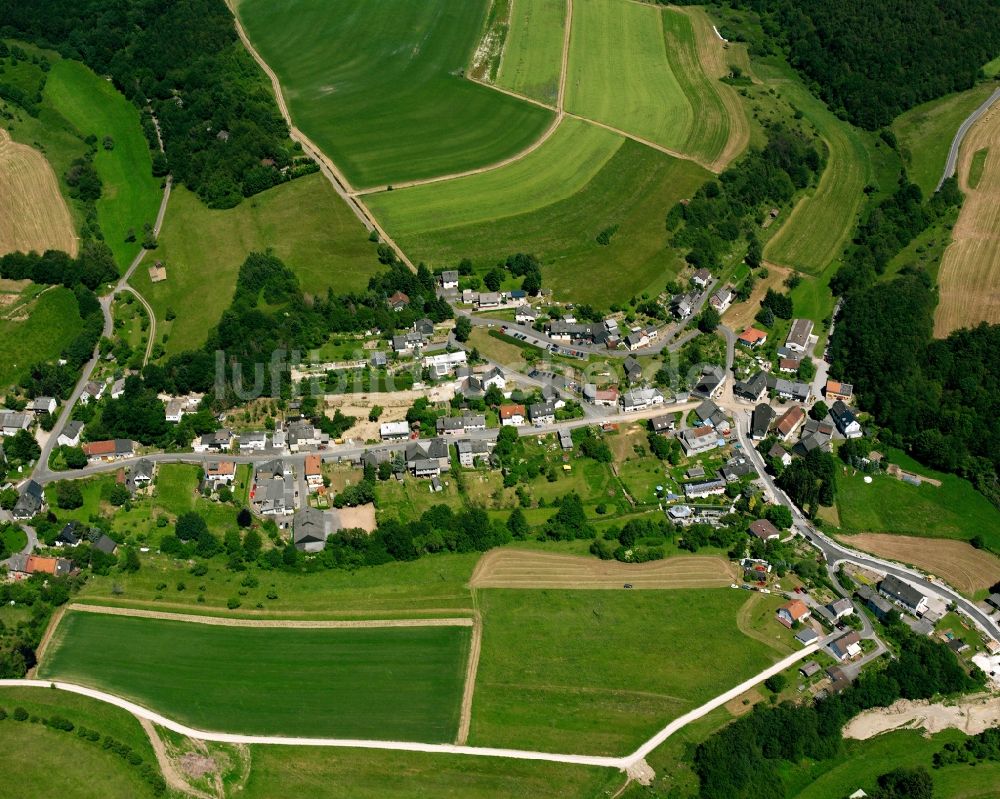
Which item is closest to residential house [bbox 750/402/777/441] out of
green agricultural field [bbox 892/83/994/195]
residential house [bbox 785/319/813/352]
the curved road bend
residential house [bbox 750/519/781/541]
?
residential house [bbox 750/519/781/541]

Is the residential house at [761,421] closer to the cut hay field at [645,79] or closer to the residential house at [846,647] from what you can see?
the residential house at [846,647]

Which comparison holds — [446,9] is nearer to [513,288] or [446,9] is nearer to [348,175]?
[348,175]

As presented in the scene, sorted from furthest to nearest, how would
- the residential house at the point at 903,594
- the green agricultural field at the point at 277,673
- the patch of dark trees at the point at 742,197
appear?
the patch of dark trees at the point at 742,197 → the residential house at the point at 903,594 → the green agricultural field at the point at 277,673

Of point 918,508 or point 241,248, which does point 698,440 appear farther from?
point 241,248

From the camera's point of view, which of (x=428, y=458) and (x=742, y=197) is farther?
(x=742, y=197)

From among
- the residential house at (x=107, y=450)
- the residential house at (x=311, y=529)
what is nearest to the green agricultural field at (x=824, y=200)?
the residential house at (x=311, y=529)

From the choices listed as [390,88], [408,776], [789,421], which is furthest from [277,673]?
[390,88]

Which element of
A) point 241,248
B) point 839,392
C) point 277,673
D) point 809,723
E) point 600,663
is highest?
point 241,248

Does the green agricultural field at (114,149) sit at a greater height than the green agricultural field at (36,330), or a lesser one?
greater
